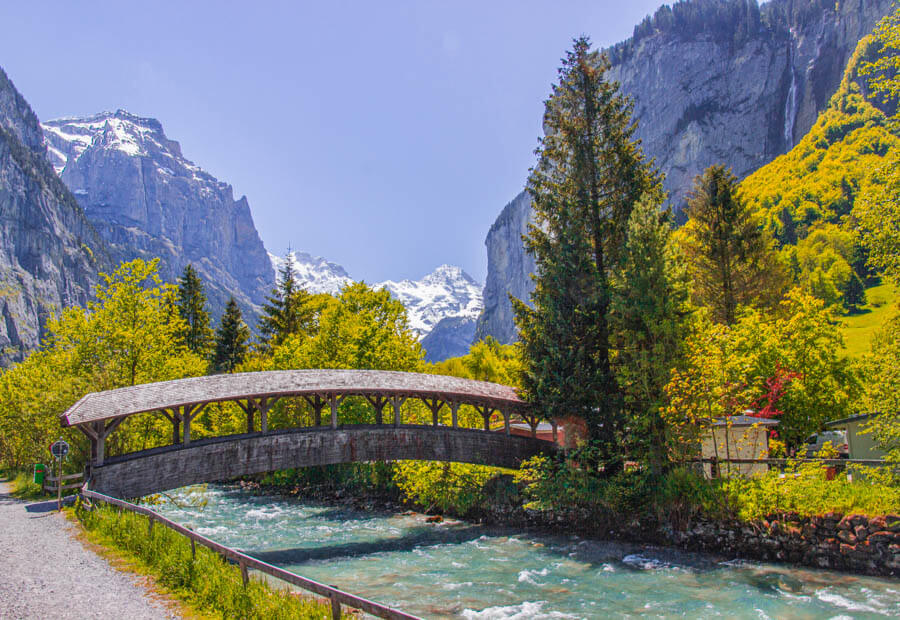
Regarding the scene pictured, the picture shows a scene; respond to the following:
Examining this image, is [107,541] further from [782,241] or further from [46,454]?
[782,241]

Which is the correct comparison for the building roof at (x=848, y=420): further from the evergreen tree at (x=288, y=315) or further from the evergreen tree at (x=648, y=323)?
the evergreen tree at (x=288, y=315)

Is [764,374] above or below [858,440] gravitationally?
above

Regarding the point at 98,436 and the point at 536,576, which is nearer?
the point at 536,576

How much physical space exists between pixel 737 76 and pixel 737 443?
13131 centimetres

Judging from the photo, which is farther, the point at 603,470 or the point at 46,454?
the point at 46,454

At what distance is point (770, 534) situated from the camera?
14570mm

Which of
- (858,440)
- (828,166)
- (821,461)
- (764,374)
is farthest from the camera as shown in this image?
(828,166)

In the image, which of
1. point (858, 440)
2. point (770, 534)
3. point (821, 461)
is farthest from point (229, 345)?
point (821, 461)

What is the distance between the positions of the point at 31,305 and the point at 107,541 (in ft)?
408

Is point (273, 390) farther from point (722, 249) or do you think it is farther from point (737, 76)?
point (737, 76)

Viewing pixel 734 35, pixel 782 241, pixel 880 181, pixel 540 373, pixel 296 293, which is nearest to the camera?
pixel 880 181

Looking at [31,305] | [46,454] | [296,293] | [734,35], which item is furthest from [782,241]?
[31,305]

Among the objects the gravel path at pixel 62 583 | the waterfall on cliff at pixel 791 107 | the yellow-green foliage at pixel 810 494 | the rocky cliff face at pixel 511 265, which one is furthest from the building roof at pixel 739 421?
the rocky cliff face at pixel 511 265

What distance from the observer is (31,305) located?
110 m
